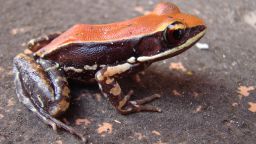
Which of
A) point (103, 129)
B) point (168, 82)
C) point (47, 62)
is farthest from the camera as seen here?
point (168, 82)

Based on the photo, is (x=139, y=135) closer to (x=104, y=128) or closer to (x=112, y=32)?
(x=104, y=128)

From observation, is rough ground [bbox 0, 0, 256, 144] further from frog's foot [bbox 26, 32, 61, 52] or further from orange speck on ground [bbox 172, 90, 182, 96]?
frog's foot [bbox 26, 32, 61, 52]

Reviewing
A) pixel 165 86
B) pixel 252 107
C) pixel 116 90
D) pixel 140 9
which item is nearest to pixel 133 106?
pixel 116 90

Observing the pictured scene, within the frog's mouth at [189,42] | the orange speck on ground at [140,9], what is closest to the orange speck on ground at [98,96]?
the frog's mouth at [189,42]

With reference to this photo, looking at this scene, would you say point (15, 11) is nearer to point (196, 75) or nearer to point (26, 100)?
point (26, 100)

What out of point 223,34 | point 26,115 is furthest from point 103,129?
point 223,34

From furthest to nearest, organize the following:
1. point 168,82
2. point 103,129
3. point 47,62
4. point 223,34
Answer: point 223,34
point 168,82
point 47,62
point 103,129
